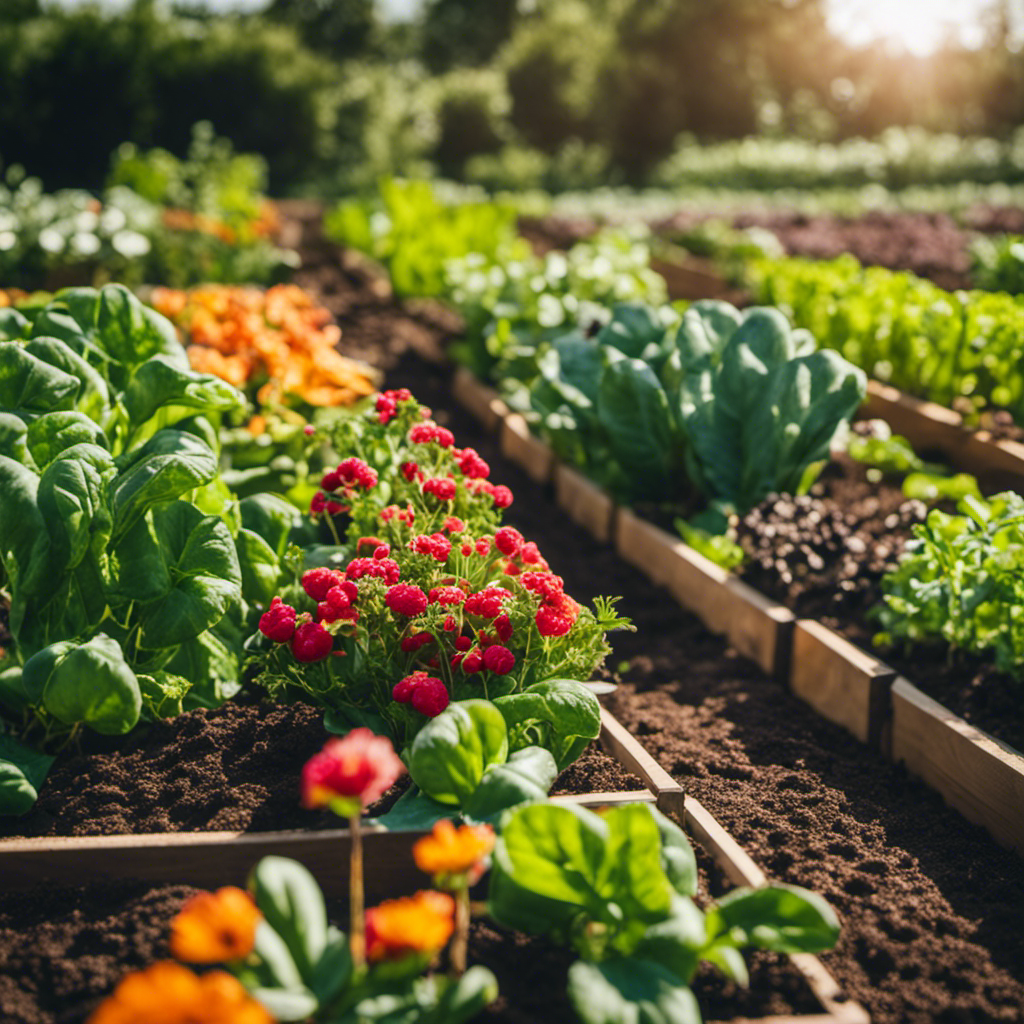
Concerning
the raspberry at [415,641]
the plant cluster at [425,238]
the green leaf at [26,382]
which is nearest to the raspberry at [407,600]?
the raspberry at [415,641]

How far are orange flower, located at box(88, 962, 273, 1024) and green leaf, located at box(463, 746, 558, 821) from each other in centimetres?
70

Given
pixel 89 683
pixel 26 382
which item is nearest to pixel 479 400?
pixel 26 382

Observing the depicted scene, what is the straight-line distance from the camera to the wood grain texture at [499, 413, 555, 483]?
432 centimetres

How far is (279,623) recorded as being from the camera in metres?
2.02

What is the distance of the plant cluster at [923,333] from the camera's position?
3.67 m

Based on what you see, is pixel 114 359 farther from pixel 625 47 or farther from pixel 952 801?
pixel 625 47

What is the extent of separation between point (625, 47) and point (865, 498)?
97.2ft

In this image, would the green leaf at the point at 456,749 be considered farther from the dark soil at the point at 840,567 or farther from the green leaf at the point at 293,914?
the dark soil at the point at 840,567

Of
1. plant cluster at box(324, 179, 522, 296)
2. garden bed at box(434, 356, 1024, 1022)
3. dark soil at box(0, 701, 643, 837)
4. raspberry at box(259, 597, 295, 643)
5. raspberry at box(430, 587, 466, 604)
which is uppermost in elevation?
plant cluster at box(324, 179, 522, 296)

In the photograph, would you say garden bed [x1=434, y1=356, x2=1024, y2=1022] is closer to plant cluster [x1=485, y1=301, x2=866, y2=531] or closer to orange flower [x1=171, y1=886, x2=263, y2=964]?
plant cluster [x1=485, y1=301, x2=866, y2=531]

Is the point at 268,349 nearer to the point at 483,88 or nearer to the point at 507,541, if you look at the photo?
the point at 507,541

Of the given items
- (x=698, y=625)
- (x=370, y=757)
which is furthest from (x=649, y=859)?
(x=698, y=625)

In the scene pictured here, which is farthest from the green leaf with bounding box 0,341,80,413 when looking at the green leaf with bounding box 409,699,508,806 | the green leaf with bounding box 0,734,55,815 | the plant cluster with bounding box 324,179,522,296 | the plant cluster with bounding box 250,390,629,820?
the plant cluster with bounding box 324,179,522,296

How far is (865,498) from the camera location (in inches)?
144
